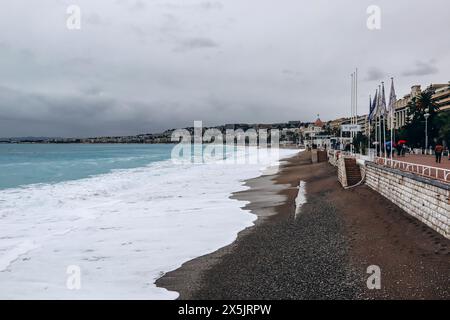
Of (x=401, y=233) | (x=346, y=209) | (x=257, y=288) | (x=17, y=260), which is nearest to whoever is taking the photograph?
(x=257, y=288)

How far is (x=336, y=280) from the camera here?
29.7 ft

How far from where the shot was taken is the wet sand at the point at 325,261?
8500 mm

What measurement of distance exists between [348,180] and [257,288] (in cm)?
1707

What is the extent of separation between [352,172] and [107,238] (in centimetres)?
1691

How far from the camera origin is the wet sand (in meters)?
8.50

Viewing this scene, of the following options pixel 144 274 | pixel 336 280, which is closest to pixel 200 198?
pixel 144 274

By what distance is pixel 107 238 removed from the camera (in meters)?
13.7

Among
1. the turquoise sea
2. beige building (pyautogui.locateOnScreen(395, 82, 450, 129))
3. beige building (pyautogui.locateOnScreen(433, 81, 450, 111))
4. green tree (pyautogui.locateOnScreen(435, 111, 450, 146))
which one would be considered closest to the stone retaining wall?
the turquoise sea

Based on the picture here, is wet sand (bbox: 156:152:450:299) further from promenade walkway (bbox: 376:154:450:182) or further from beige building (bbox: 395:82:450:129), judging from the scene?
beige building (bbox: 395:82:450:129)

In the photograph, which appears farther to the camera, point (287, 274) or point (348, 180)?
point (348, 180)

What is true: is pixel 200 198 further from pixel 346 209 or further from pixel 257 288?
pixel 257 288

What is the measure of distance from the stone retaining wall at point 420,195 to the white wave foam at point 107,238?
20.5ft

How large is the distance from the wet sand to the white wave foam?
836 millimetres
